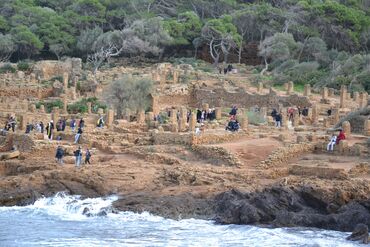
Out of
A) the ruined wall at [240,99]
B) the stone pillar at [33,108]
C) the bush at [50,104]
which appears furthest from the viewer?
the ruined wall at [240,99]

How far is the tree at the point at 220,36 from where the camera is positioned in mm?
74125

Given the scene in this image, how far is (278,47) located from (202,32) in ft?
22.3

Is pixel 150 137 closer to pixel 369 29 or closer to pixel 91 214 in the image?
pixel 91 214

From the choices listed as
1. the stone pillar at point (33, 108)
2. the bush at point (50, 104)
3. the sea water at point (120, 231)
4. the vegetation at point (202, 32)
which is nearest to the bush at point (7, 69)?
the vegetation at point (202, 32)

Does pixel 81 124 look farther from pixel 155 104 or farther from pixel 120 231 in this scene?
pixel 120 231

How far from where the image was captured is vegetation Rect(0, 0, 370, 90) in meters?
72.4

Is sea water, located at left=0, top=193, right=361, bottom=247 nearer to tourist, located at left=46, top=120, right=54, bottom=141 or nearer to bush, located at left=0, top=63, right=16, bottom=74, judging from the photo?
tourist, located at left=46, top=120, right=54, bottom=141

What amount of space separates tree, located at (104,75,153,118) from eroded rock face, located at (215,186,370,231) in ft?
62.4

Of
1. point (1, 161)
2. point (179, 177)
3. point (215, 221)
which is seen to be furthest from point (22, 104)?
point (215, 221)

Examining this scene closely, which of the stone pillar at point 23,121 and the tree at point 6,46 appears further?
the tree at point 6,46

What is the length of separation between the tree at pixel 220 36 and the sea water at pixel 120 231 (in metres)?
39.6

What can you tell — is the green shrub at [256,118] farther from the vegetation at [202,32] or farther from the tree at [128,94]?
the vegetation at [202,32]

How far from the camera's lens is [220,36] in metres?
75.1

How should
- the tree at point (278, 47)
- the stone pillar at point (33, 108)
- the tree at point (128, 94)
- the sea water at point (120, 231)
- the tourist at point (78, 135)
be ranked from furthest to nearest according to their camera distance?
the tree at point (278, 47)
the tree at point (128, 94)
the stone pillar at point (33, 108)
the tourist at point (78, 135)
the sea water at point (120, 231)
